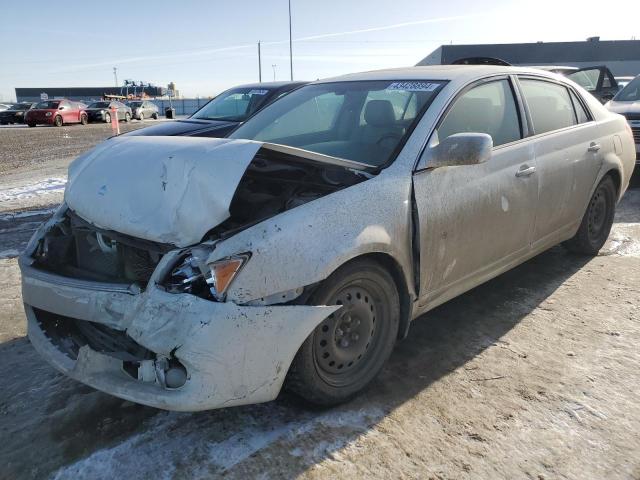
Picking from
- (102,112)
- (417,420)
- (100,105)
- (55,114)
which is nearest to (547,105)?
(417,420)

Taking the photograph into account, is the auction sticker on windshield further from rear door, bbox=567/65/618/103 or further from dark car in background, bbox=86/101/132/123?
dark car in background, bbox=86/101/132/123

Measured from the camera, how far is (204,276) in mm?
2266

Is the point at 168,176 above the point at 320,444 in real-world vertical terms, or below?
above

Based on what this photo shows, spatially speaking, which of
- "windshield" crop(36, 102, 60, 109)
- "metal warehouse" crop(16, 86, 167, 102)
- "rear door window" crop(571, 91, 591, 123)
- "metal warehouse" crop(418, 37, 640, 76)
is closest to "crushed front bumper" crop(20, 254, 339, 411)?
"rear door window" crop(571, 91, 591, 123)

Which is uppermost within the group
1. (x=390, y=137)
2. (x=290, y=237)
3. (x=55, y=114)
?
(x=390, y=137)

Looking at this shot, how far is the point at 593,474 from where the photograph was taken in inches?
86.8

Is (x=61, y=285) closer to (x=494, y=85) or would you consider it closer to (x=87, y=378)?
(x=87, y=378)

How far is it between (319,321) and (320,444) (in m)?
0.56

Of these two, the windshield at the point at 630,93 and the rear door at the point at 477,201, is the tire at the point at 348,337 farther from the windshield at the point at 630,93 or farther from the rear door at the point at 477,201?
the windshield at the point at 630,93

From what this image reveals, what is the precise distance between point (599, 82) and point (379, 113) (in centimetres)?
800

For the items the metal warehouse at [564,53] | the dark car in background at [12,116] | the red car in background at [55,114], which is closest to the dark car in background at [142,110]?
the red car in background at [55,114]

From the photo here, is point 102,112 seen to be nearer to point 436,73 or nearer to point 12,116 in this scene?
point 12,116

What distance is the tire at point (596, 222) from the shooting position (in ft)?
15.3

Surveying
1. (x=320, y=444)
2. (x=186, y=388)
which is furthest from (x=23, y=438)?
(x=320, y=444)
